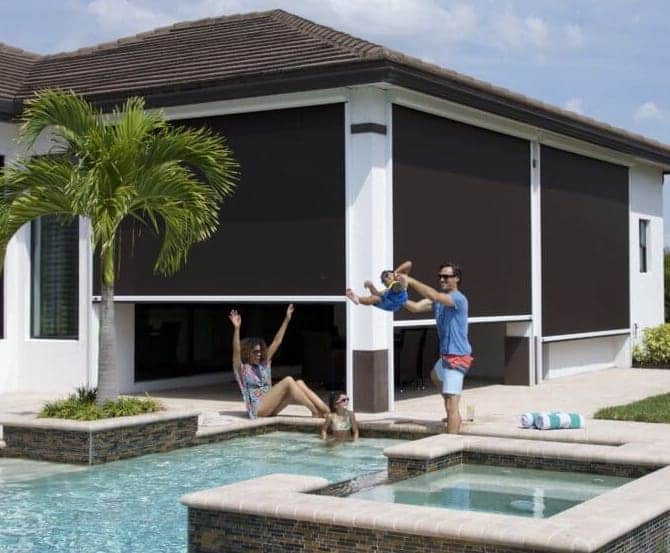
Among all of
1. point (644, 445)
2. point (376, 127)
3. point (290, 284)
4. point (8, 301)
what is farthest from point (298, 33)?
point (644, 445)

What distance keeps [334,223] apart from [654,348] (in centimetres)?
1060

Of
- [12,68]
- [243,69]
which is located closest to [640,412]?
[243,69]

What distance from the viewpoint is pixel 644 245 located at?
80.6 feet

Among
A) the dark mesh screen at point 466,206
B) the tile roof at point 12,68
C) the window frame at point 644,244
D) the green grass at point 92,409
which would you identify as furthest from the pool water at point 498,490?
the window frame at point 644,244

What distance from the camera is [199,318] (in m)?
19.8

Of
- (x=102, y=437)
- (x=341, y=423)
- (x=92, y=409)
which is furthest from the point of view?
(x=341, y=423)

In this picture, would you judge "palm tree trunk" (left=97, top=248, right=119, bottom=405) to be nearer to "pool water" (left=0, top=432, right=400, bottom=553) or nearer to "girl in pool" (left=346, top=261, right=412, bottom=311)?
"pool water" (left=0, top=432, right=400, bottom=553)

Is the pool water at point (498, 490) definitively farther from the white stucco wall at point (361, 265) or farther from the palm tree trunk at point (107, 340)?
the white stucco wall at point (361, 265)

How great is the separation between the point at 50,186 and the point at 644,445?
22.0ft

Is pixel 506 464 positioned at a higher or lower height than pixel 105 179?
lower

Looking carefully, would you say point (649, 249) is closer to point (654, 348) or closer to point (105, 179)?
point (654, 348)

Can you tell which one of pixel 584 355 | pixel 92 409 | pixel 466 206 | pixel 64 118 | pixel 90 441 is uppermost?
pixel 64 118

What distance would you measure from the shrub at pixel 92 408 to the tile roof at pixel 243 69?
4.98 meters

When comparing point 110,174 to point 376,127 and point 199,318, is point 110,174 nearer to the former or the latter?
point 376,127
